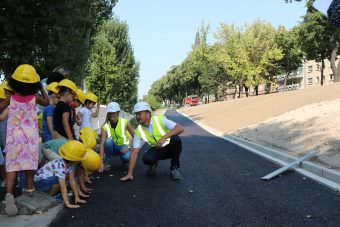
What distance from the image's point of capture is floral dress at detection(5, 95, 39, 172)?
5.16 m

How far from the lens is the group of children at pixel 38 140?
519 centimetres

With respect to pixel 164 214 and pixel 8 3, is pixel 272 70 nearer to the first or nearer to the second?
pixel 8 3

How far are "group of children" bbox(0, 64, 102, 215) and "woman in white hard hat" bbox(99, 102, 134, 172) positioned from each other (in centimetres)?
137

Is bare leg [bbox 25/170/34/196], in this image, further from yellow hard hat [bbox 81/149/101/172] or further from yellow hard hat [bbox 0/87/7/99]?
yellow hard hat [bbox 0/87/7/99]

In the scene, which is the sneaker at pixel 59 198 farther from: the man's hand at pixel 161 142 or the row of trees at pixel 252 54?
the row of trees at pixel 252 54

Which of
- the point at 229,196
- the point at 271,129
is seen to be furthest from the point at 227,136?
the point at 229,196

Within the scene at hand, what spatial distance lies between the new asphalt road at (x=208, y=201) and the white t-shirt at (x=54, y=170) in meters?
0.49

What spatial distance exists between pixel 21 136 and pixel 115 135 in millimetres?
3081

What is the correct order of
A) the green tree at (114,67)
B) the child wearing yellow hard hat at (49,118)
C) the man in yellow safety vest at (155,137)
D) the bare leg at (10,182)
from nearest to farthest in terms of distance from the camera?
the bare leg at (10,182), the child wearing yellow hard hat at (49,118), the man in yellow safety vest at (155,137), the green tree at (114,67)

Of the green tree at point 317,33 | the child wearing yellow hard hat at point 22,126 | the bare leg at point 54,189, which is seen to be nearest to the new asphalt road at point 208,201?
the bare leg at point 54,189

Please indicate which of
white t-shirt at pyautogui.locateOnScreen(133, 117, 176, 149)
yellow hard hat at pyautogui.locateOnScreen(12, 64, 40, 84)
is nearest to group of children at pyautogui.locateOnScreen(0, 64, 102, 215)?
yellow hard hat at pyautogui.locateOnScreen(12, 64, 40, 84)

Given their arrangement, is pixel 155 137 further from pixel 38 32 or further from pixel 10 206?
pixel 38 32

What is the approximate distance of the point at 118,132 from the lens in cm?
819

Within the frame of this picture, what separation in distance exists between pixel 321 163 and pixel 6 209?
20.8ft
